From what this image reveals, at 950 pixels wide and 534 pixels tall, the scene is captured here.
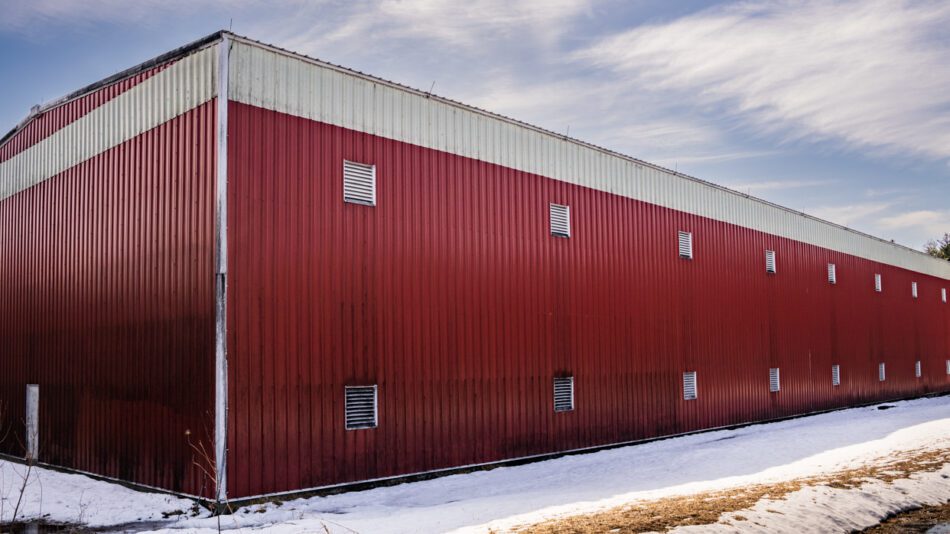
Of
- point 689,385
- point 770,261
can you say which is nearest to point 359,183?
point 689,385

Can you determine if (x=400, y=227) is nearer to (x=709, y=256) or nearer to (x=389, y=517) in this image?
(x=389, y=517)

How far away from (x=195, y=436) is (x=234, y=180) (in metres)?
4.53

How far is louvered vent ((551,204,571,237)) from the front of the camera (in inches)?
824

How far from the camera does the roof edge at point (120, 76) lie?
48.7 ft

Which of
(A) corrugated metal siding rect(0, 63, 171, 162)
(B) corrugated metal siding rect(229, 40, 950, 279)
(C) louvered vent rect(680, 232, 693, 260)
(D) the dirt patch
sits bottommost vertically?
(D) the dirt patch

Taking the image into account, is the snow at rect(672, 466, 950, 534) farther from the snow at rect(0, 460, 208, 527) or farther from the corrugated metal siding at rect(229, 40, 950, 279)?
the corrugated metal siding at rect(229, 40, 950, 279)

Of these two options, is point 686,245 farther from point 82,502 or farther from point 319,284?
point 82,502

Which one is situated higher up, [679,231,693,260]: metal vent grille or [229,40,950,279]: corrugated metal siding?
[229,40,950,279]: corrugated metal siding

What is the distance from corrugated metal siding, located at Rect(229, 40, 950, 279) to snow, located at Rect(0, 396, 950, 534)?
23.6 ft

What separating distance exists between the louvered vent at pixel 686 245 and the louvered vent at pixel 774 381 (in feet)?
22.0

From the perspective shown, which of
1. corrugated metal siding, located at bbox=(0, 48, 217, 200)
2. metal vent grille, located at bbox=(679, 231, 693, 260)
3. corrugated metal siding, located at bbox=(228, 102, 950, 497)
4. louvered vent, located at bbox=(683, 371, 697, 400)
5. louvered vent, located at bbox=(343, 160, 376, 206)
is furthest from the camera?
metal vent grille, located at bbox=(679, 231, 693, 260)

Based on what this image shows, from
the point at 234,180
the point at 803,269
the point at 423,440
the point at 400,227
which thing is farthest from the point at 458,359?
the point at 803,269

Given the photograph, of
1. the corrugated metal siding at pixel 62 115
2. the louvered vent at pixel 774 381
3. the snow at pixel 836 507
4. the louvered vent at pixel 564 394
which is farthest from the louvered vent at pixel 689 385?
the corrugated metal siding at pixel 62 115

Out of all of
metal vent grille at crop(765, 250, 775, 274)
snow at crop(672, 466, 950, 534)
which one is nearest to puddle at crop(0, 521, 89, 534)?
snow at crop(672, 466, 950, 534)
